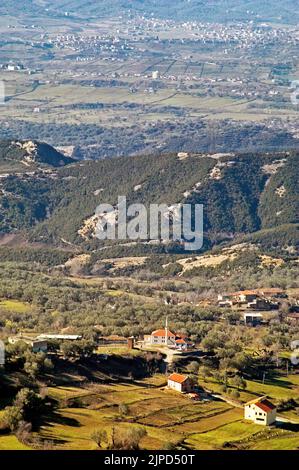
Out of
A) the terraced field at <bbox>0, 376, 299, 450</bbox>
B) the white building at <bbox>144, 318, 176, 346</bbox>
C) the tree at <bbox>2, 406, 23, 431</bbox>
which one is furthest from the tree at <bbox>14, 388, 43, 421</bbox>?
the white building at <bbox>144, 318, 176, 346</bbox>

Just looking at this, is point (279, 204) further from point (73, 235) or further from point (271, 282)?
point (271, 282)

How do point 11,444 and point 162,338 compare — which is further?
point 162,338

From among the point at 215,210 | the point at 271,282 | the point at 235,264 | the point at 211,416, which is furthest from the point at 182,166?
the point at 211,416

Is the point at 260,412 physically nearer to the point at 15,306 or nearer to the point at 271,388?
the point at 271,388

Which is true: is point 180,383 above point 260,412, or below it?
above

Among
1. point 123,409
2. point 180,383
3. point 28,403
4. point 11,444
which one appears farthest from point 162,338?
point 11,444
